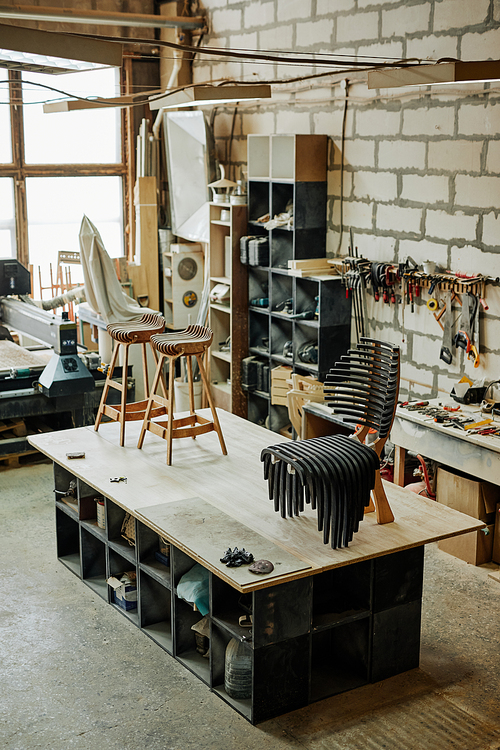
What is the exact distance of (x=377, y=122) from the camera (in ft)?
19.6

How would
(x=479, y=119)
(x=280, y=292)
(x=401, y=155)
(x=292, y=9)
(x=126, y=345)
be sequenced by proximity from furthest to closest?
(x=280, y=292) < (x=292, y=9) < (x=401, y=155) < (x=479, y=119) < (x=126, y=345)

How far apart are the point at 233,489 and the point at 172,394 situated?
2.11 feet

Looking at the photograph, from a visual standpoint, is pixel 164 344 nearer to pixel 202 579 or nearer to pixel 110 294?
pixel 202 579

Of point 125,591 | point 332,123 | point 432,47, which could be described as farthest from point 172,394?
point 332,123

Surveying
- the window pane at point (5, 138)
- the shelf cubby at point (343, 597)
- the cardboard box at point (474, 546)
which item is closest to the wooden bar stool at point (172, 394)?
the shelf cubby at point (343, 597)

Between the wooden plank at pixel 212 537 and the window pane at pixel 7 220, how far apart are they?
5.10 metres

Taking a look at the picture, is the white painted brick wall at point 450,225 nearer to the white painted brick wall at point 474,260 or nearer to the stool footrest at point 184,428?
the white painted brick wall at point 474,260

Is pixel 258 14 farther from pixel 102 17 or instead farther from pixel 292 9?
pixel 102 17

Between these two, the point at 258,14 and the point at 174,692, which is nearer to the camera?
the point at 174,692

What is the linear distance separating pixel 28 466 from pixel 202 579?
10.4ft

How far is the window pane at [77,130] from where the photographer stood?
27.0ft

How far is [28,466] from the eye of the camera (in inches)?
256

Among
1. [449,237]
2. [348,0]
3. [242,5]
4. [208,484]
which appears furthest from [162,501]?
[242,5]

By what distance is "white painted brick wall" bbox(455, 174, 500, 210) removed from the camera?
511cm
